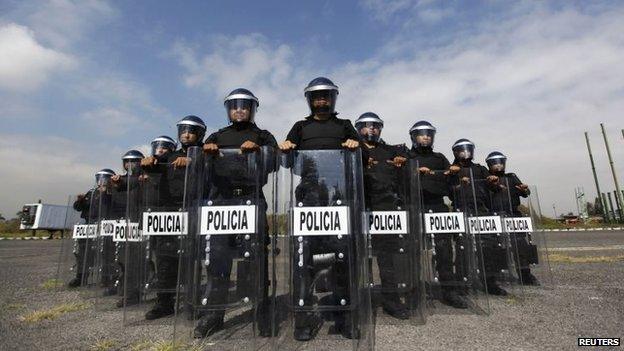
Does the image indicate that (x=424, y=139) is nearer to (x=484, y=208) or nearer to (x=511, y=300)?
(x=484, y=208)

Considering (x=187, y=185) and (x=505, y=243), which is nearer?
(x=187, y=185)

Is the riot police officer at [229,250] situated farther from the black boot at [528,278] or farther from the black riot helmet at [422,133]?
the black boot at [528,278]

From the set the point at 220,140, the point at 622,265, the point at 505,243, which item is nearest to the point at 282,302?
the point at 220,140

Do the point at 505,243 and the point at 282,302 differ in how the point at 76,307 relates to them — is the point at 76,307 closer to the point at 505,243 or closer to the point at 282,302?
the point at 282,302

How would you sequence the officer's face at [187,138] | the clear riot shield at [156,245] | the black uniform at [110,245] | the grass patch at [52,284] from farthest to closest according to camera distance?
the grass patch at [52,284] → the black uniform at [110,245] → the officer's face at [187,138] → the clear riot shield at [156,245]

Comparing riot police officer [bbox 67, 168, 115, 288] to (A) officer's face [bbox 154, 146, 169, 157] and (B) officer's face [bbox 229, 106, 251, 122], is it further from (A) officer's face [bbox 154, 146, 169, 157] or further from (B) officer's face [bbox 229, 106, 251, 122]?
(B) officer's face [bbox 229, 106, 251, 122]

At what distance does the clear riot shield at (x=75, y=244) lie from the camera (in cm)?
759

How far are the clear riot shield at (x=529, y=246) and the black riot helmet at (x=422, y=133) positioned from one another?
1.99 meters

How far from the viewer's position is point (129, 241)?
209 inches

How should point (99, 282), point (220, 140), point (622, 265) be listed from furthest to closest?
point (622, 265) < point (99, 282) < point (220, 140)

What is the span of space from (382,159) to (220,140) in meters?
2.23

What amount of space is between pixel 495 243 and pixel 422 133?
2114 mm

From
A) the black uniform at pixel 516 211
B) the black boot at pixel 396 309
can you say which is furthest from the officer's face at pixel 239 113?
the black uniform at pixel 516 211

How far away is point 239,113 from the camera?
16.0 feet
